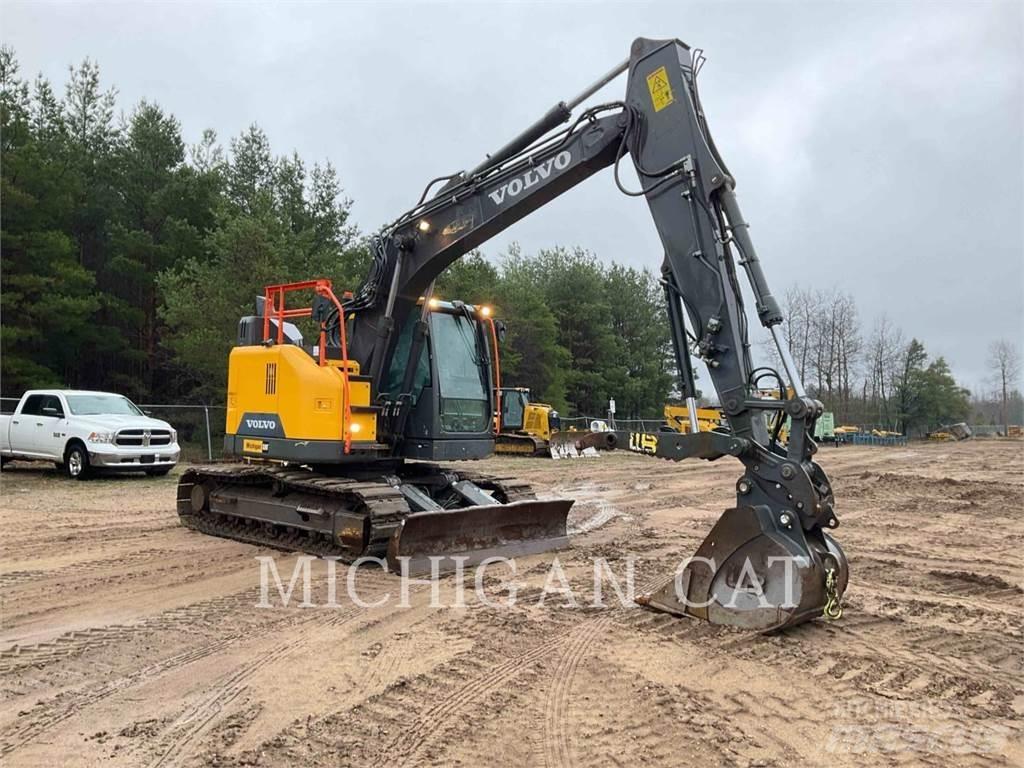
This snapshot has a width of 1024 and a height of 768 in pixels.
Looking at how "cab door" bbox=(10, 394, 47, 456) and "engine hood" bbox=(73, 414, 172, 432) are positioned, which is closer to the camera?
"engine hood" bbox=(73, 414, 172, 432)

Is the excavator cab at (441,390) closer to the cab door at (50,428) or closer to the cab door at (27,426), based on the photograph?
the cab door at (50,428)

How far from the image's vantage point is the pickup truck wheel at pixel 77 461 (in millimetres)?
13664

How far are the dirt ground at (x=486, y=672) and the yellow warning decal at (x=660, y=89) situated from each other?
3761mm

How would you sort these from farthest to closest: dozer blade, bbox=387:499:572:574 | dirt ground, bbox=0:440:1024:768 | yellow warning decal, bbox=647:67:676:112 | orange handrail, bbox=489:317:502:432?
1. orange handrail, bbox=489:317:502:432
2. dozer blade, bbox=387:499:572:574
3. yellow warning decal, bbox=647:67:676:112
4. dirt ground, bbox=0:440:1024:768

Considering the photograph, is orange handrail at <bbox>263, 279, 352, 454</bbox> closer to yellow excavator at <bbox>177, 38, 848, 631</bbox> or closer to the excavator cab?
yellow excavator at <bbox>177, 38, 848, 631</bbox>

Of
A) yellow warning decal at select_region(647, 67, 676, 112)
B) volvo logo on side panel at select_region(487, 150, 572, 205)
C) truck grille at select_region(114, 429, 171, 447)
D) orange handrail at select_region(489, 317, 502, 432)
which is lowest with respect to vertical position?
truck grille at select_region(114, 429, 171, 447)

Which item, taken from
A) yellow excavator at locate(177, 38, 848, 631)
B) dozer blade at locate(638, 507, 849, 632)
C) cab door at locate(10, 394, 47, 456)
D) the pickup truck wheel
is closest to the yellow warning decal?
yellow excavator at locate(177, 38, 848, 631)

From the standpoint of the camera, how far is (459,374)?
7.82 meters

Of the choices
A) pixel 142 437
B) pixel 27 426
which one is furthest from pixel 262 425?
pixel 27 426

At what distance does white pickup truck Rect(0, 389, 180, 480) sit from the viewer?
13.5 metres

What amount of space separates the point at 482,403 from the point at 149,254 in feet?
65.8

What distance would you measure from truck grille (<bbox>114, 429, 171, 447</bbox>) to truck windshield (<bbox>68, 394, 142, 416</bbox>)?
1118 millimetres

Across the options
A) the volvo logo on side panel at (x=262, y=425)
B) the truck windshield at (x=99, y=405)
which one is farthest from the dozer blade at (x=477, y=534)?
the truck windshield at (x=99, y=405)

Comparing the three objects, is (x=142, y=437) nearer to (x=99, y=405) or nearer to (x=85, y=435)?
(x=85, y=435)
